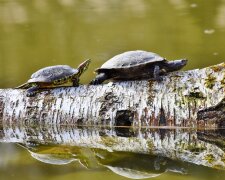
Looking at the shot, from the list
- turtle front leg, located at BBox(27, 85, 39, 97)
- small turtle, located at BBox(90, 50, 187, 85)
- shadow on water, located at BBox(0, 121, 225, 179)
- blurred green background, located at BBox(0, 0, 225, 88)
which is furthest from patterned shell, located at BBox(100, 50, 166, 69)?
blurred green background, located at BBox(0, 0, 225, 88)

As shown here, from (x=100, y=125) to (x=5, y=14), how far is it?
9844 mm

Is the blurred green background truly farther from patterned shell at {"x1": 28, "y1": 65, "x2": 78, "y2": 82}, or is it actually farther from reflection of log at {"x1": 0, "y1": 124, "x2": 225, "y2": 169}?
reflection of log at {"x1": 0, "y1": 124, "x2": 225, "y2": 169}

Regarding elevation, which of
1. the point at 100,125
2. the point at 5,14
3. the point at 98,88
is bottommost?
the point at 100,125

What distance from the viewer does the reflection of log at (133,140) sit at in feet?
15.0

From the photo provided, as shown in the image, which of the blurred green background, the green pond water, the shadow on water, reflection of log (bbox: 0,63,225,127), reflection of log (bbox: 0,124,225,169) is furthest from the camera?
the blurred green background

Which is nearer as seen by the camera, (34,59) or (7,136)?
(7,136)

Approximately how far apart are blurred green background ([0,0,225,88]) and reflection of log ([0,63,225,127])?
5.52 feet

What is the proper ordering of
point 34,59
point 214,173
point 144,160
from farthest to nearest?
1. point 34,59
2. point 144,160
3. point 214,173

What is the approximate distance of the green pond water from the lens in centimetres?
434

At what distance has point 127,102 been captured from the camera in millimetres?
5508

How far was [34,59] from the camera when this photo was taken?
31.6 ft

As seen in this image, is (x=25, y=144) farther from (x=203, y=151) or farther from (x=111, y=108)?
(x=203, y=151)

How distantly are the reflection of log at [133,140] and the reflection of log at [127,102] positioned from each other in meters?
0.10

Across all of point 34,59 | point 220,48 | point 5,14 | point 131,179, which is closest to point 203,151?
point 131,179
